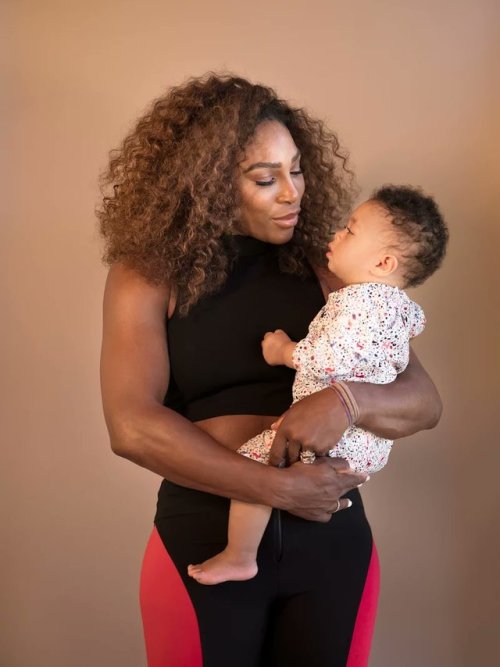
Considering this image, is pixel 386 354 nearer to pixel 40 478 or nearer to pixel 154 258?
pixel 154 258

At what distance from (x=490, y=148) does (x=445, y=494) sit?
1004mm

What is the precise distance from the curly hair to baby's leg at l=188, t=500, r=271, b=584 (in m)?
0.44

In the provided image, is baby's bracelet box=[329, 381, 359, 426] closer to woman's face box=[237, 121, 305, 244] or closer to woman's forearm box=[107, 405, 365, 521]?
woman's forearm box=[107, 405, 365, 521]

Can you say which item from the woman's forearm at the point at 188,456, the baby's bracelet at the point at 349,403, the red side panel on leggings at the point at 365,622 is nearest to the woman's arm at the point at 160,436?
the woman's forearm at the point at 188,456

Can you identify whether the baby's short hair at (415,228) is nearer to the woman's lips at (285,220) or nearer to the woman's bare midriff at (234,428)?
the woman's lips at (285,220)

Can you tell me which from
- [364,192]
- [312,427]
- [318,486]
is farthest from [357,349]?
[364,192]

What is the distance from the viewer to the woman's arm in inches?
64.6

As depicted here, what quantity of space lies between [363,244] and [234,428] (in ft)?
1.52

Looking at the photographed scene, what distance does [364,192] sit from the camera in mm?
2498

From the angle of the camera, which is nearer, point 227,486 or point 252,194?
point 227,486

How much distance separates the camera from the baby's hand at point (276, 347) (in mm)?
1764

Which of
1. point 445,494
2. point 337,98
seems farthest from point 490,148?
point 445,494

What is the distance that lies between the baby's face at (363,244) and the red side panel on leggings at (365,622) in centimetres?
61

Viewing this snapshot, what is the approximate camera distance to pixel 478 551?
251 cm
